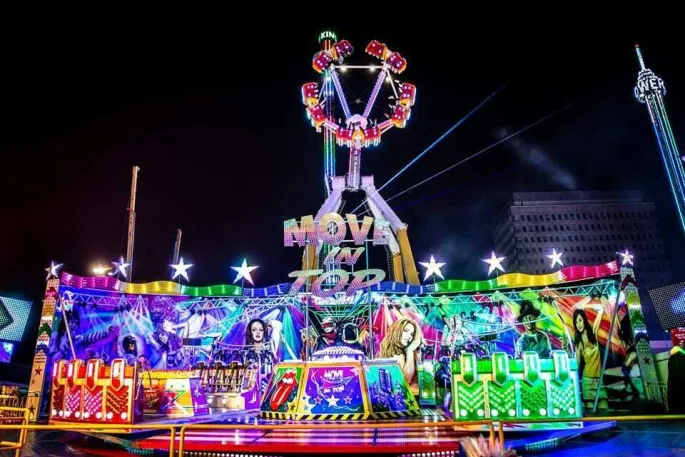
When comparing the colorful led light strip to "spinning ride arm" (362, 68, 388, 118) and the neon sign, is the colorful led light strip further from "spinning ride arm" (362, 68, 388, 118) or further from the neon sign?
"spinning ride arm" (362, 68, 388, 118)

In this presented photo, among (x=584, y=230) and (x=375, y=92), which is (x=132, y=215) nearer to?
(x=375, y=92)

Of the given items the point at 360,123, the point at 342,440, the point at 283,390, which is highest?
the point at 360,123

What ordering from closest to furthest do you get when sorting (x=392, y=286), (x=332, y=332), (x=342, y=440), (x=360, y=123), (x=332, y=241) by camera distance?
(x=342, y=440) < (x=332, y=241) < (x=392, y=286) < (x=332, y=332) < (x=360, y=123)

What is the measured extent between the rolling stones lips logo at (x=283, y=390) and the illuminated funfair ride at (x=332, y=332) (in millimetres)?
37

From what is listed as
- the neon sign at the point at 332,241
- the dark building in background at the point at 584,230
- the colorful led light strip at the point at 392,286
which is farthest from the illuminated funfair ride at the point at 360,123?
the dark building in background at the point at 584,230

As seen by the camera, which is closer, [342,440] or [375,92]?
[342,440]

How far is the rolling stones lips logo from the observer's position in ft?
39.5

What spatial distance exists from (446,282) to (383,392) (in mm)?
11616

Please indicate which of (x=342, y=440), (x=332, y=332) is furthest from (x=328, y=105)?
(x=342, y=440)

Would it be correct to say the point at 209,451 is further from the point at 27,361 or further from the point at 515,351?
the point at 27,361

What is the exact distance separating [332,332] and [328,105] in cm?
1427

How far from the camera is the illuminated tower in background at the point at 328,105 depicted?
29439 mm

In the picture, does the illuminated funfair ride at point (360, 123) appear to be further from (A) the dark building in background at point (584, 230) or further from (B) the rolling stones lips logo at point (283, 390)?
(A) the dark building in background at point (584, 230)

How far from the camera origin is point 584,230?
3282 inches
